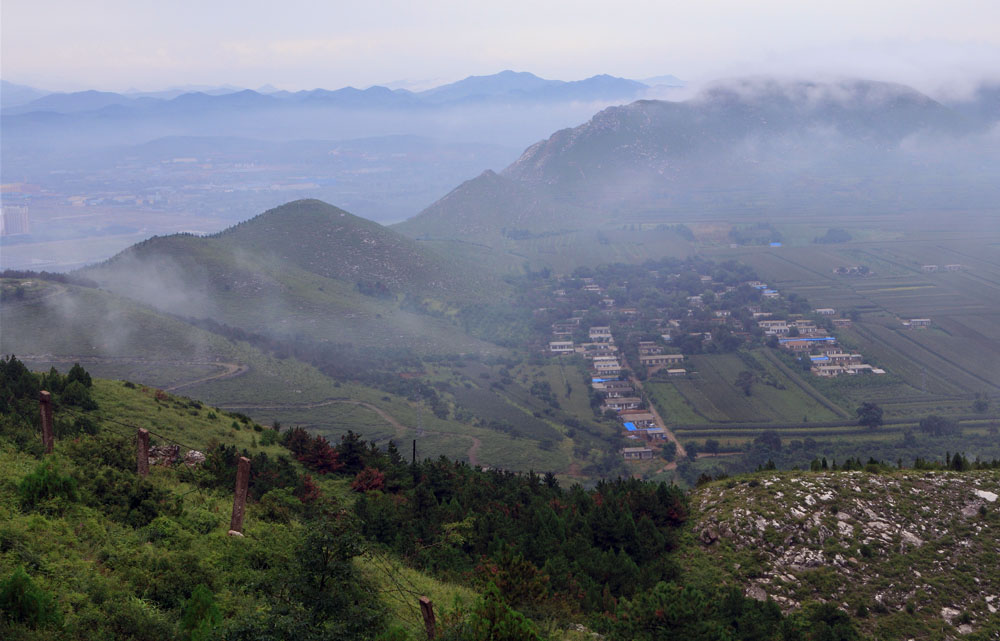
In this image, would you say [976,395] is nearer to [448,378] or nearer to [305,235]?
[448,378]

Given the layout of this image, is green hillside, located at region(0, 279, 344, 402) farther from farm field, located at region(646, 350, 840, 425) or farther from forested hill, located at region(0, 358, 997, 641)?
farm field, located at region(646, 350, 840, 425)

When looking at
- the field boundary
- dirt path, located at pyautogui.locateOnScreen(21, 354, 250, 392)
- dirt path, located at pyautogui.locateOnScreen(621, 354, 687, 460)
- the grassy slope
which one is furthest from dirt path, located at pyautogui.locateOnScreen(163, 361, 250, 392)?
the field boundary

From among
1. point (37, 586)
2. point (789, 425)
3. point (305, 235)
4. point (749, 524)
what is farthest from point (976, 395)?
point (305, 235)

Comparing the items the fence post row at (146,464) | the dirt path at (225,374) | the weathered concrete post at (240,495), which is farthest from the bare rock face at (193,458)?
the dirt path at (225,374)

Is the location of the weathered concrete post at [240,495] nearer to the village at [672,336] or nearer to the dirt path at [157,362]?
the dirt path at [157,362]

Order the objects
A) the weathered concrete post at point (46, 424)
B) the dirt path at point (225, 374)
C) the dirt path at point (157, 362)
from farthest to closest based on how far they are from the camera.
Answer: the dirt path at point (225, 374), the dirt path at point (157, 362), the weathered concrete post at point (46, 424)

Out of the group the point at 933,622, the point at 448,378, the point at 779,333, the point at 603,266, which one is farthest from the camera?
the point at 603,266
